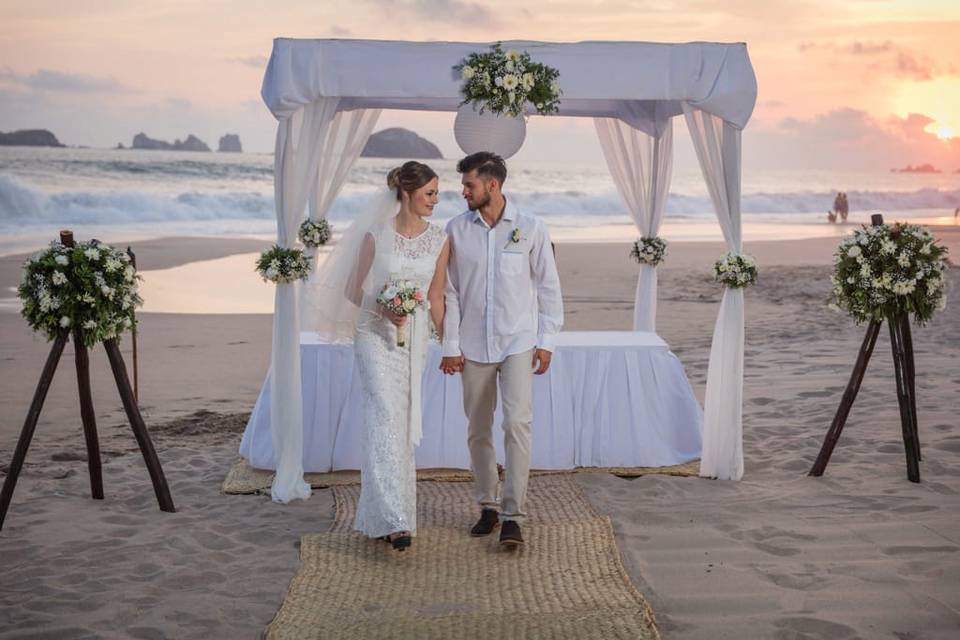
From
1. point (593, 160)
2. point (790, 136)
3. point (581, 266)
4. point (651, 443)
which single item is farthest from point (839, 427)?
point (790, 136)

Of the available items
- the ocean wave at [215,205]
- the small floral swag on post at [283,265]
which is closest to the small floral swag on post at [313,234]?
the small floral swag on post at [283,265]

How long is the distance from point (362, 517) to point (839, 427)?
2945 millimetres

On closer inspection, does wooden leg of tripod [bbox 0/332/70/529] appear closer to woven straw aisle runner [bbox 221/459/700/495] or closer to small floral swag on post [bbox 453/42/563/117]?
woven straw aisle runner [bbox 221/459/700/495]

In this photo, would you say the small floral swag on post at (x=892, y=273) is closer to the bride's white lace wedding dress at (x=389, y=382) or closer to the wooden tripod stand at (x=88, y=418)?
the bride's white lace wedding dress at (x=389, y=382)

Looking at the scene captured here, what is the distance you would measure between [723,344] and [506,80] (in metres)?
2.03

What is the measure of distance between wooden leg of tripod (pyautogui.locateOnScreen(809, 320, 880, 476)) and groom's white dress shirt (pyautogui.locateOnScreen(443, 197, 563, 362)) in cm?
219

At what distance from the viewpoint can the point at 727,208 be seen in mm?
6117

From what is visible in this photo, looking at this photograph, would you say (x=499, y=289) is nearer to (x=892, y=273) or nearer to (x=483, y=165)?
(x=483, y=165)

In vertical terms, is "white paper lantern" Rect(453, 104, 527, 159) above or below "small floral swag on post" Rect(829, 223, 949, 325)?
above

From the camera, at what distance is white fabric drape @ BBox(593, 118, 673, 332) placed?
7818mm

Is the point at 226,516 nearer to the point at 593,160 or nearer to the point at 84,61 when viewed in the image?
the point at 84,61

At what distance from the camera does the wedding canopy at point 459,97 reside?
5590 mm

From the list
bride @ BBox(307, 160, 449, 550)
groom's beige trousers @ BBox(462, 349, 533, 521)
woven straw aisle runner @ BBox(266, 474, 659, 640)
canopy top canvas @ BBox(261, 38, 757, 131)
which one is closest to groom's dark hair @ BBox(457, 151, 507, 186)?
bride @ BBox(307, 160, 449, 550)

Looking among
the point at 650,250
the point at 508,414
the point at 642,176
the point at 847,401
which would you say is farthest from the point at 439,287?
the point at 642,176
